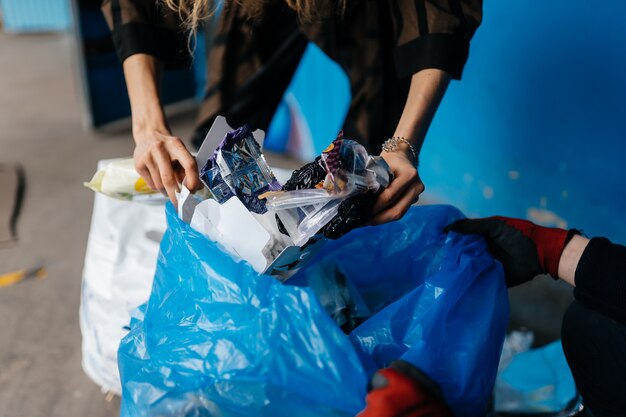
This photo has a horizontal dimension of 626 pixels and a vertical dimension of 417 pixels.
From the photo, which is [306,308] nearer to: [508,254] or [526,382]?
[508,254]

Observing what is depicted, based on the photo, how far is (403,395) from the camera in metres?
0.53

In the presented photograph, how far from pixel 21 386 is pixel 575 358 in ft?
3.24

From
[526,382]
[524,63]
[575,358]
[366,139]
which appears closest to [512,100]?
[524,63]

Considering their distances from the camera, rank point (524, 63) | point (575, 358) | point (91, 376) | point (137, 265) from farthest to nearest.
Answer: point (524, 63) < point (91, 376) < point (137, 265) < point (575, 358)

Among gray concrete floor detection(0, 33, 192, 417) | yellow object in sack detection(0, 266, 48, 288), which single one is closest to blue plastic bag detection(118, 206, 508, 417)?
gray concrete floor detection(0, 33, 192, 417)

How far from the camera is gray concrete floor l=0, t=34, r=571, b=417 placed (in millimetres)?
1104

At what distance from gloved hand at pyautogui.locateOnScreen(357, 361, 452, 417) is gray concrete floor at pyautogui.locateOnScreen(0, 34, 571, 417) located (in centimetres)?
71

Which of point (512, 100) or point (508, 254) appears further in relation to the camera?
point (512, 100)

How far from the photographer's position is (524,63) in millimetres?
1375

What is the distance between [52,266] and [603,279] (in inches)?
50.5

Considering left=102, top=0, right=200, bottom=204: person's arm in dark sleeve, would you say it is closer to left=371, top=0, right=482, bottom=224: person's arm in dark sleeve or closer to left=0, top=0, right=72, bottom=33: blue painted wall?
left=371, top=0, right=482, bottom=224: person's arm in dark sleeve

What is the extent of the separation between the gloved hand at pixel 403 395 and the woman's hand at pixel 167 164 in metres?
0.31

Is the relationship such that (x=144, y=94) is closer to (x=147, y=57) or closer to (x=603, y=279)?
(x=147, y=57)

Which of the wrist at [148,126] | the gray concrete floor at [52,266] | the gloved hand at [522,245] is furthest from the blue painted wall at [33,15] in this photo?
the gloved hand at [522,245]
